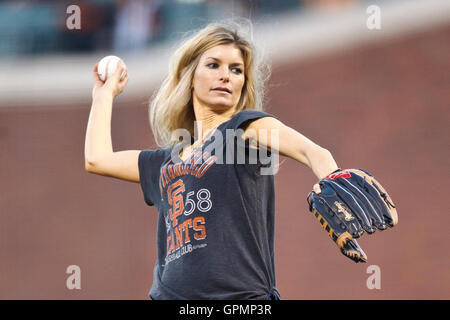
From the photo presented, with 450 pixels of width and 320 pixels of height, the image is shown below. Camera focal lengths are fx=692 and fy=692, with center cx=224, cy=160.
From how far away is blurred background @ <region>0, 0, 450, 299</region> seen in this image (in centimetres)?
548

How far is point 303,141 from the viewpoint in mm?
2008

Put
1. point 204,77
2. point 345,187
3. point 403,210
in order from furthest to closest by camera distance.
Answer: point 403,210
point 204,77
point 345,187

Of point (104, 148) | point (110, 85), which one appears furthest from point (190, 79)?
point (104, 148)

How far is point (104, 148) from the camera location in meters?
2.50

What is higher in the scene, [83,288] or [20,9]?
[20,9]

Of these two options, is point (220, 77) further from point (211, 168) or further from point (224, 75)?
point (211, 168)

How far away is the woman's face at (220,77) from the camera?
239 cm

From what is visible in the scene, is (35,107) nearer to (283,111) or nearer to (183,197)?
(283,111)

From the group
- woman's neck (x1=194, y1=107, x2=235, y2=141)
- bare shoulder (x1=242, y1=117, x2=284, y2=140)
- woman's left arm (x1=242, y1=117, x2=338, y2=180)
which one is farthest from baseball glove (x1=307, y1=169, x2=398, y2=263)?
woman's neck (x1=194, y1=107, x2=235, y2=141)

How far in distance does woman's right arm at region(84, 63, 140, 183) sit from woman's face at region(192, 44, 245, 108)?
33cm

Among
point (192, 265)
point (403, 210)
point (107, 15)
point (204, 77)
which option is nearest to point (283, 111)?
point (403, 210)

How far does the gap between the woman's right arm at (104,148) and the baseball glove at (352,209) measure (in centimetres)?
87

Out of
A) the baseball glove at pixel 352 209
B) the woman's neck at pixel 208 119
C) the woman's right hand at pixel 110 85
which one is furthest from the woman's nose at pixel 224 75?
the baseball glove at pixel 352 209

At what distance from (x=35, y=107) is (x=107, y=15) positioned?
1.08 metres
